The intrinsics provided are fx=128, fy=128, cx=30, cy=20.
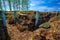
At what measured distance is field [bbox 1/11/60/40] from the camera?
1099 cm

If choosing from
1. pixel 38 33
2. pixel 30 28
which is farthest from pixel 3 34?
pixel 30 28

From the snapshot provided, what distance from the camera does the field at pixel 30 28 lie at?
11.0 metres

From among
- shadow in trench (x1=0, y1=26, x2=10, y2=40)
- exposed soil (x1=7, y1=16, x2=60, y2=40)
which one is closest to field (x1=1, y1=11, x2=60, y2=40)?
exposed soil (x1=7, y1=16, x2=60, y2=40)

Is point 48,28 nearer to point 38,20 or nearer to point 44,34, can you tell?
point 44,34

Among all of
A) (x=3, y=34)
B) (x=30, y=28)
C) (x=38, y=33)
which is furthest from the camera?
(x=30, y=28)

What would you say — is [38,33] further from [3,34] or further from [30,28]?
[3,34]

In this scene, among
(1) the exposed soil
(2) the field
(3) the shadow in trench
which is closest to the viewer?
(1) the exposed soil

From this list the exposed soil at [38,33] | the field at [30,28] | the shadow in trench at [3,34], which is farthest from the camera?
the shadow in trench at [3,34]

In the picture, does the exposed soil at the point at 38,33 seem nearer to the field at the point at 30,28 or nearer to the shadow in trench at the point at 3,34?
the field at the point at 30,28

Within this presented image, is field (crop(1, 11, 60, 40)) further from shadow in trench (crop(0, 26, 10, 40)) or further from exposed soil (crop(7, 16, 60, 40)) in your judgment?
shadow in trench (crop(0, 26, 10, 40))

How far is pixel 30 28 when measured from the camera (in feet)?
45.7

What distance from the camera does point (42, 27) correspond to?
12406 millimetres

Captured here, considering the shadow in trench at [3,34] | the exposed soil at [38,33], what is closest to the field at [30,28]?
the exposed soil at [38,33]

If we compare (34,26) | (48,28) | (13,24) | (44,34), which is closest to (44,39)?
(44,34)
